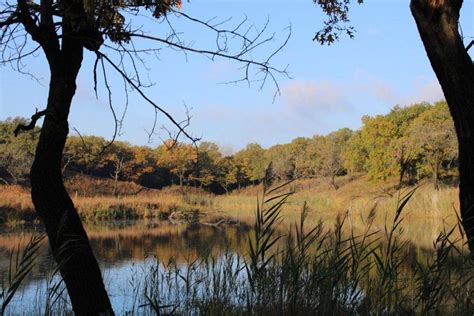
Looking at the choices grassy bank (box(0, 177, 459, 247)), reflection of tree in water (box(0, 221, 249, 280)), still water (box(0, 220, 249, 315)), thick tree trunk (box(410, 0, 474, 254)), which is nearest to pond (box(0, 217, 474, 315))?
still water (box(0, 220, 249, 315))

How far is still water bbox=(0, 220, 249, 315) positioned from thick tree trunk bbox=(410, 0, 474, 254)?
1842 millimetres

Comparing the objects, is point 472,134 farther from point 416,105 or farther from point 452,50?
point 416,105

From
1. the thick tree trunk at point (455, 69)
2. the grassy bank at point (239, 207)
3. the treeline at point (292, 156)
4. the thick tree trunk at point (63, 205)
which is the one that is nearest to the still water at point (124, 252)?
the thick tree trunk at point (63, 205)

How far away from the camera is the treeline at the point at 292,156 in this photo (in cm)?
2784

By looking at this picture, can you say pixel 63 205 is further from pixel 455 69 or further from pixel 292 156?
pixel 292 156

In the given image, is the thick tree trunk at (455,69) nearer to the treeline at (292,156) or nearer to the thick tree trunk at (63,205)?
the thick tree trunk at (63,205)

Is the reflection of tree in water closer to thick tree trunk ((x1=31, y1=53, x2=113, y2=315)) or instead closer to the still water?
the still water

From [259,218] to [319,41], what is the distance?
3710 millimetres

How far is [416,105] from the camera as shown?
36.6 meters

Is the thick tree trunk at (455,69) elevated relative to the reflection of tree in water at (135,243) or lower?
elevated

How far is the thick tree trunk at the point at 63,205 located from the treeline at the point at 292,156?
14675 mm

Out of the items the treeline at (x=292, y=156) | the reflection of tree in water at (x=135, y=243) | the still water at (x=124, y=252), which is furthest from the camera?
the treeline at (x=292, y=156)

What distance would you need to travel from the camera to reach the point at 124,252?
12281 mm

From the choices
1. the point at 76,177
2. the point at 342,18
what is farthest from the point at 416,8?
the point at 76,177
